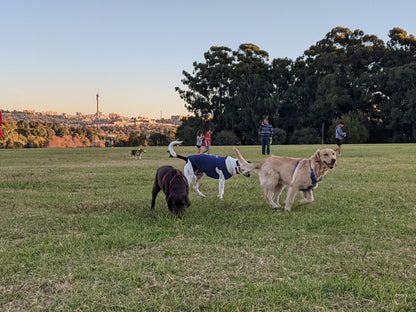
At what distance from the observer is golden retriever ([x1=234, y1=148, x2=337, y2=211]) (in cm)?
657

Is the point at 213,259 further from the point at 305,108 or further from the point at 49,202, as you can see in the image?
the point at 305,108

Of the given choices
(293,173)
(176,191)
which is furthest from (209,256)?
(293,173)

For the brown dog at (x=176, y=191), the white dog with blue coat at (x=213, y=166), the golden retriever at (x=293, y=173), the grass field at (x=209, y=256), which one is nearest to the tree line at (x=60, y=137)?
the white dog with blue coat at (x=213, y=166)

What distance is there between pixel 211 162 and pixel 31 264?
4.64 m

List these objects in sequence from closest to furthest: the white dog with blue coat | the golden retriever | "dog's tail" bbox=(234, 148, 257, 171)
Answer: the golden retriever → "dog's tail" bbox=(234, 148, 257, 171) → the white dog with blue coat

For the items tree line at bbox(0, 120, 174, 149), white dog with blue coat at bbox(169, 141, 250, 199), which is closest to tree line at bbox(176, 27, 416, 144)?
tree line at bbox(0, 120, 174, 149)

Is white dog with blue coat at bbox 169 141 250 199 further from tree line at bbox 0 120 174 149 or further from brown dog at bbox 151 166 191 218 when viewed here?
tree line at bbox 0 120 174 149

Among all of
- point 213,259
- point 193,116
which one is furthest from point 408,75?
point 213,259

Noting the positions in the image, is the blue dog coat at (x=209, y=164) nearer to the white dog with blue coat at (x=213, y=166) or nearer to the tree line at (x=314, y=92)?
the white dog with blue coat at (x=213, y=166)

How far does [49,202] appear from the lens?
773 cm

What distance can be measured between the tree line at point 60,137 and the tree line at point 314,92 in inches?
274

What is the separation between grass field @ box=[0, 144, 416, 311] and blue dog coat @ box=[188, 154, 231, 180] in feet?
2.69

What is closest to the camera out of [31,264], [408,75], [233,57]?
[31,264]

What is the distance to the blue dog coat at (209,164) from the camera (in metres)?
7.92
